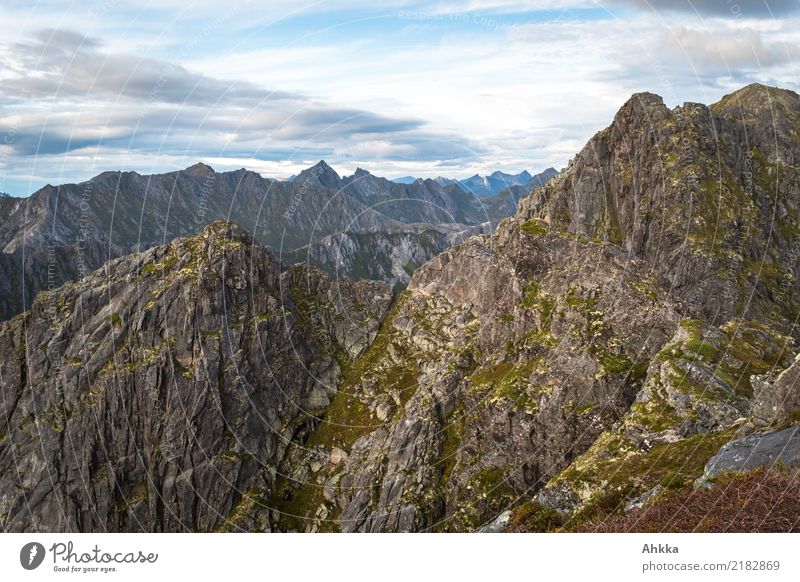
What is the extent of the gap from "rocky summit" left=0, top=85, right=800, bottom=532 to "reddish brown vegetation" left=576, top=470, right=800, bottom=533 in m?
52.0

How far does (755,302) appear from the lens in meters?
162

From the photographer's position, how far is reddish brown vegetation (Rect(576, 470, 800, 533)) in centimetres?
2325

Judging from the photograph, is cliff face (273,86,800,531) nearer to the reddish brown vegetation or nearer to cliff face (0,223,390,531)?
the reddish brown vegetation

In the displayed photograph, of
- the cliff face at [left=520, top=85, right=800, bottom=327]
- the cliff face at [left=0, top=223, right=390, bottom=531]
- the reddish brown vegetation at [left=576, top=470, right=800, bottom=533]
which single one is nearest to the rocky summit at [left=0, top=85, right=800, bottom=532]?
the cliff face at [left=0, top=223, right=390, bottom=531]

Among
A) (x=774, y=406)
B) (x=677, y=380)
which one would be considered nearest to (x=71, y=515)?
(x=677, y=380)

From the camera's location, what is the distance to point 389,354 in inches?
6693

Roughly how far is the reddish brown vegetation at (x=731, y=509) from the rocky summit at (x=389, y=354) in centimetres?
5205

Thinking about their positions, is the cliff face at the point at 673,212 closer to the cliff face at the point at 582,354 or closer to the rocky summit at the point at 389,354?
the cliff face at the point at 582,354

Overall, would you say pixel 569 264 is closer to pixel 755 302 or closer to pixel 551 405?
pixel 551 405

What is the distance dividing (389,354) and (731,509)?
147361 mm

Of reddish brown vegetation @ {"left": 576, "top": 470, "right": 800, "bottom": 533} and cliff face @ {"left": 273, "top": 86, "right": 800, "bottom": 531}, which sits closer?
reddish brown vegetation @ {"left": 576, "top": 470, "right": 800, "bottom": 533}

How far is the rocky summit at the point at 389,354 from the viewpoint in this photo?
99750 millimetres

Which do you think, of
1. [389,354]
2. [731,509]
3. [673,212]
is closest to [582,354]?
[731,509]

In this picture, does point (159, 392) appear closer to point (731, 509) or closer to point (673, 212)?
point (731, 509)
